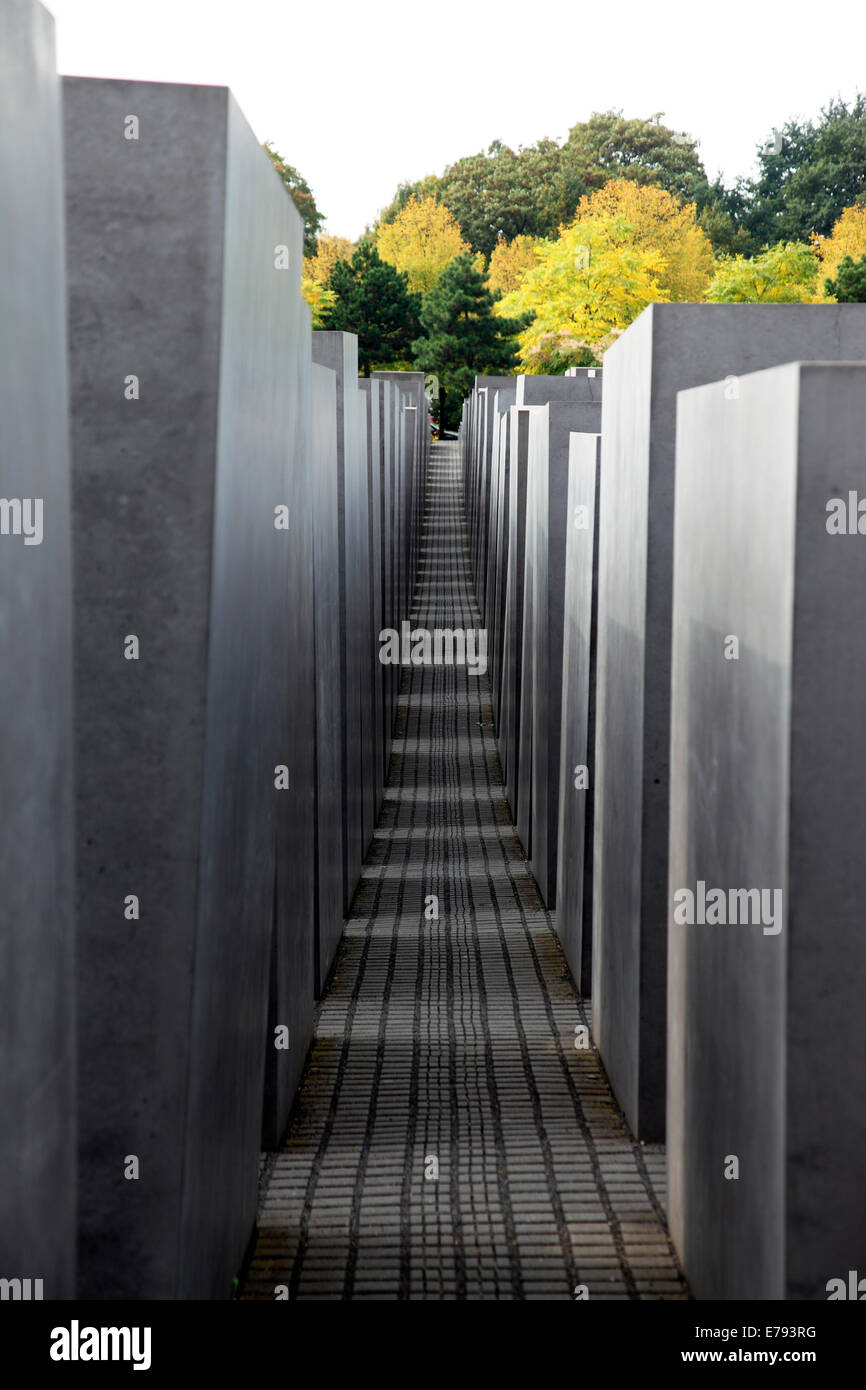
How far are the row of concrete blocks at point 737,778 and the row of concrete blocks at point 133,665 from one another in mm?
1347

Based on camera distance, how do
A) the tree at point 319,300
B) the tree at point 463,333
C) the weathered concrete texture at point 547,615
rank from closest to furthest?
the weathered concrete texture at point 547,615
the tree at point 463,333
the tree at point 319,300

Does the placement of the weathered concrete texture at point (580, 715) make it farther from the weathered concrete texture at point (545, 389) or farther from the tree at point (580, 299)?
the tree at point (580, 299)

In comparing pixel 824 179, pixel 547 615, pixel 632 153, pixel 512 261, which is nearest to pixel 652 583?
pixel 547 615

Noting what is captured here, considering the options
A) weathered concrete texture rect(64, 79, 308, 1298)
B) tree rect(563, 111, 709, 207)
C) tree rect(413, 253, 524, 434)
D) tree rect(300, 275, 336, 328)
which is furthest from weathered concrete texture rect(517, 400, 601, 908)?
tree rect(563, 111, 709, 207)

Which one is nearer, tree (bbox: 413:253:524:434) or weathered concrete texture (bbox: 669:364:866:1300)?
weathered concrete texture (bbox: 669:364:866:1300)

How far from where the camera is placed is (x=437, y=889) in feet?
34.1

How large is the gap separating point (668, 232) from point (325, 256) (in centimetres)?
2408

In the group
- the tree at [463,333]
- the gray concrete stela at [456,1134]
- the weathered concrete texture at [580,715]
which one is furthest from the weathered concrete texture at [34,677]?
the tree at [463,333]

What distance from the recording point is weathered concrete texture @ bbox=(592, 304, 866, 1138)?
5.58 m

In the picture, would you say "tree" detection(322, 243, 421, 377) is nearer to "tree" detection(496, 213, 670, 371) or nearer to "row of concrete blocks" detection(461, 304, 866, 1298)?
"tree" detection(496, 213, 670, 371)

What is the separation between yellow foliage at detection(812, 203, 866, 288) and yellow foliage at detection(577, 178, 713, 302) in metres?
5.41

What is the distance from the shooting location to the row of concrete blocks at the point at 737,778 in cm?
308

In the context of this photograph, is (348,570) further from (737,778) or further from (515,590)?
(737,778)
